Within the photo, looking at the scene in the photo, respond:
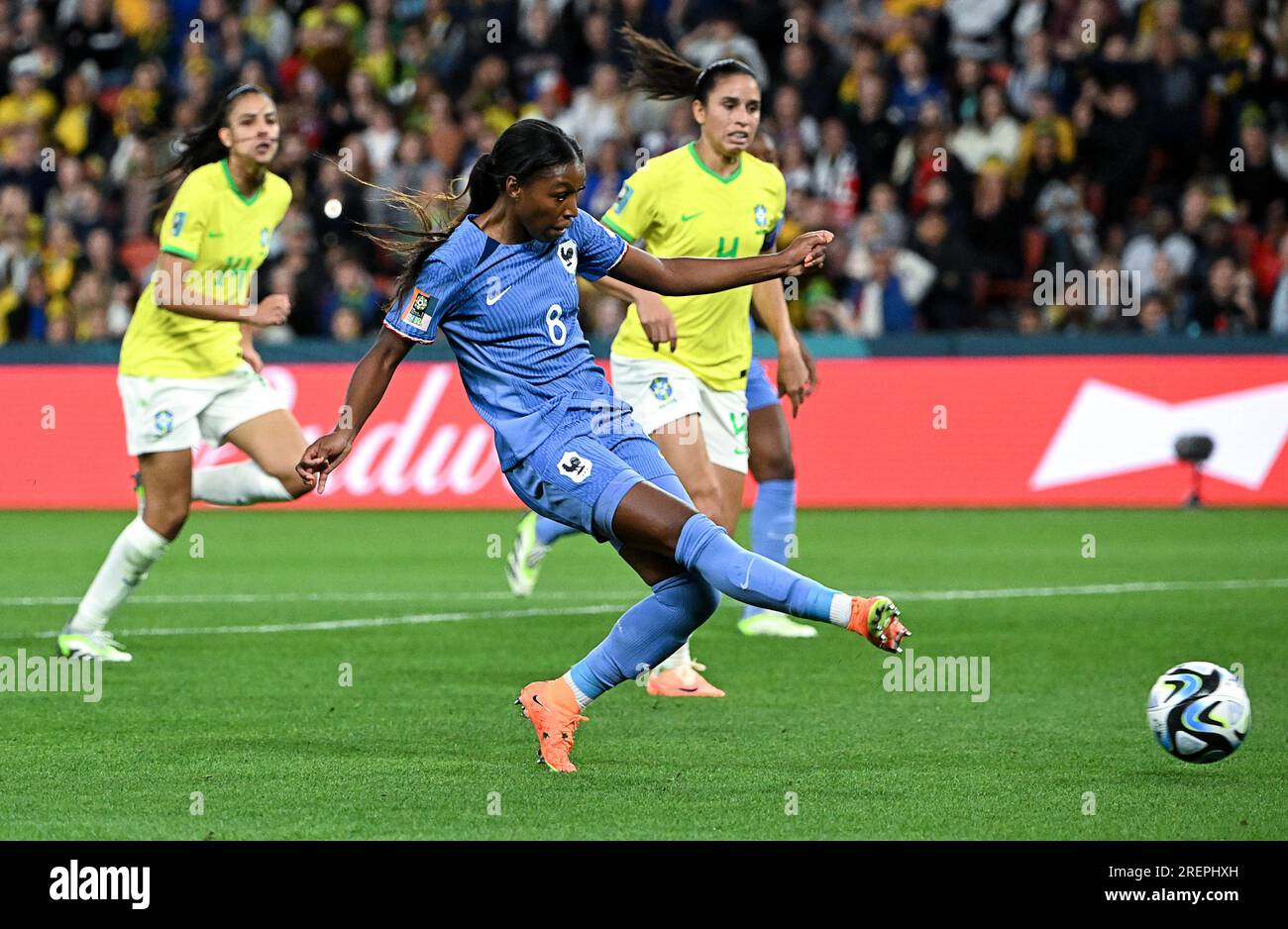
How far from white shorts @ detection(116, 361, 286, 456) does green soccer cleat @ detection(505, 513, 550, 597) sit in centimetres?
197

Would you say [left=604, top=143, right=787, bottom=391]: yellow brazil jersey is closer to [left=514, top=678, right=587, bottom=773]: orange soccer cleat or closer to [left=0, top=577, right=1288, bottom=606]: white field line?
[left=514, top=678, right=587, bottom=773]: orange soccer cleat

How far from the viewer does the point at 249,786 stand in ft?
21.0

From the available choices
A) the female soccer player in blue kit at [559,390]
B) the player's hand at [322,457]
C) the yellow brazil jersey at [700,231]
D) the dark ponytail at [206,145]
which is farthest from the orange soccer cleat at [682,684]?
the dark ponytail at [206,145]

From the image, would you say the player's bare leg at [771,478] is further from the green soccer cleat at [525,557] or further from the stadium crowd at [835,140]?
the stadium crowd at [835,140]

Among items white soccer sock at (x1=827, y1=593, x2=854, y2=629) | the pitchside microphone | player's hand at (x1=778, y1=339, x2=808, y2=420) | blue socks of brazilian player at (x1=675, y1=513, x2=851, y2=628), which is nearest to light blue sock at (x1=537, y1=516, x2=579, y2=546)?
player's hand at (x1=778, y1=339, x2=808, y2=420)

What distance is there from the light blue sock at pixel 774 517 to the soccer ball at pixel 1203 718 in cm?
369

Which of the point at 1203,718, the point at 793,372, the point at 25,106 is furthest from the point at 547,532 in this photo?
the point at 25,106

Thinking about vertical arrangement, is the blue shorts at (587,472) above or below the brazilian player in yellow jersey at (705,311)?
below

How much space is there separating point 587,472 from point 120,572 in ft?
12.1

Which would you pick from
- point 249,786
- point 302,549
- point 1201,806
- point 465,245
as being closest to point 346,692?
point 249,786

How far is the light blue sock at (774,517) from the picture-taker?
10.3 metres

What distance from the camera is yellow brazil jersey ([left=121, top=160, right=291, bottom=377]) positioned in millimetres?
9500

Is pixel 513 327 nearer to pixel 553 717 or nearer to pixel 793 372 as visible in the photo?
pixel 553 717

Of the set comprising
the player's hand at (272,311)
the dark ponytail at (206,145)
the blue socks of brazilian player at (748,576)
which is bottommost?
the blue socks of brazilian player at (748,576)
